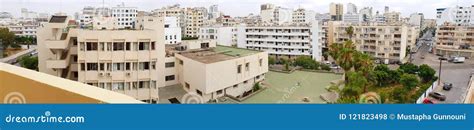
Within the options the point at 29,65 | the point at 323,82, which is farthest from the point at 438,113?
the point at 323,82

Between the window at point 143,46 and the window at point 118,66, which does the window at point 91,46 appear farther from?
the window at point 143,46

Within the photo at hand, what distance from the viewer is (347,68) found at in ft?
27.6

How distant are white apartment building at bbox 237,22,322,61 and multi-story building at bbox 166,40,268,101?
18.2ft

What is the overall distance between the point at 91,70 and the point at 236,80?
9.82ft

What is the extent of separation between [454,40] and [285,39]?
601 cm

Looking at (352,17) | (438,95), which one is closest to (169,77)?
(438,95)

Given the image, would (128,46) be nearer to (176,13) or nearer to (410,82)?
(410,82)

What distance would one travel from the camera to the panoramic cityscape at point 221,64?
4273mm

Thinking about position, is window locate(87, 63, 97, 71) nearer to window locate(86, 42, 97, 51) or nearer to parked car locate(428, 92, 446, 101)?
window locate(86, 42, 97, 51)

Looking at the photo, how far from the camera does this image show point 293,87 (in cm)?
852

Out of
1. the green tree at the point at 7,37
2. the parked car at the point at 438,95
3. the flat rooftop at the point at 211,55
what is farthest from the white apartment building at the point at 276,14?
the green tree at the point at 7,37

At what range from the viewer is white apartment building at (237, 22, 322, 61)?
13906 mm

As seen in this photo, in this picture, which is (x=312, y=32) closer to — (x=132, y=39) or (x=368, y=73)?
(x=368, y=73)

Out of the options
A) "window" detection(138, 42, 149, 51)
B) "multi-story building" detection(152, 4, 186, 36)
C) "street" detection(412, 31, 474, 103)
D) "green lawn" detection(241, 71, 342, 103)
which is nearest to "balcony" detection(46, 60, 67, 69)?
"window" detection(138, 42, 149, 51)
